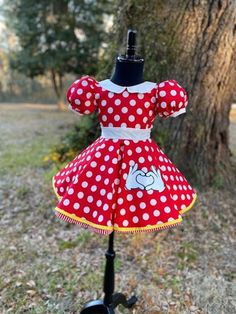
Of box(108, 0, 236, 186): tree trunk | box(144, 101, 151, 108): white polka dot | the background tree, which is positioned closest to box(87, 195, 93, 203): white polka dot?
box(144, 101, 151, 108): white polka dot

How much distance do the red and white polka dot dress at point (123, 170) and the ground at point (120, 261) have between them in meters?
0.97

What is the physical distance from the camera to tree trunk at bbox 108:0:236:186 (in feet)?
9.65

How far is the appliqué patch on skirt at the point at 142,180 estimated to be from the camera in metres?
1.51

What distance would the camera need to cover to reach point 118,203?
1.50m

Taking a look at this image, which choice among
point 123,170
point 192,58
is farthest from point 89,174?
point 192,58

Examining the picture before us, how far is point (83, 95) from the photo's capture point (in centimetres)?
156

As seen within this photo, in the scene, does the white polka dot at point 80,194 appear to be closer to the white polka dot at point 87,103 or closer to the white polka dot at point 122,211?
the white polka dot at point 122,211

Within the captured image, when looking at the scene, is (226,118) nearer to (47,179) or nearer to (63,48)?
(47,179)

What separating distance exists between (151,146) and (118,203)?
0.32 meters

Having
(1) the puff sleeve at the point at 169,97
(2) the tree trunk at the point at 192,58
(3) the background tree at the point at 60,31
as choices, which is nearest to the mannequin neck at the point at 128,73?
(1) the puff sleeve at the point at 169,97

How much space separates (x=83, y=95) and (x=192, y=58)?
177 centimetres

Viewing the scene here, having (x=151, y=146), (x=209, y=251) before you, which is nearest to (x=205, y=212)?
(x=209, y=251)

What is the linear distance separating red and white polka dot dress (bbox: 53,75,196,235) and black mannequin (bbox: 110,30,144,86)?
0.10 ft

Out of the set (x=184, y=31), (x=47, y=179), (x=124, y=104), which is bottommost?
(x=47, y=179)
